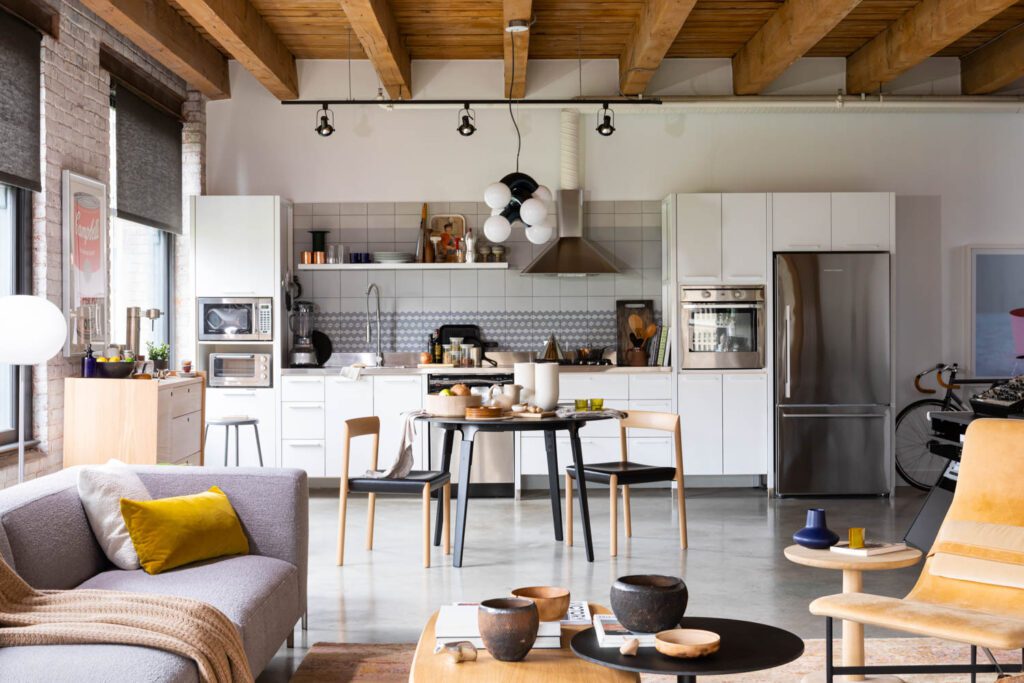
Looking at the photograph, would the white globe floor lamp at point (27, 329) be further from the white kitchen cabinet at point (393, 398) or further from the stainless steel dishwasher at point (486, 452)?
the stainless steel dishwasher at point (486, 452)

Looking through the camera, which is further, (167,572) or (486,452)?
(486,452)

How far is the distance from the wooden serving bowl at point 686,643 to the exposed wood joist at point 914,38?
472 centimetres

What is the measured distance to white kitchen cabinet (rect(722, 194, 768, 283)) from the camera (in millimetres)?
7516

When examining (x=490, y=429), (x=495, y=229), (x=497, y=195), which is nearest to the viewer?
(x=490, y=429)

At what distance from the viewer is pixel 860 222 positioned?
7504mm

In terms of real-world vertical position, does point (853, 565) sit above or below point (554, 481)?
above

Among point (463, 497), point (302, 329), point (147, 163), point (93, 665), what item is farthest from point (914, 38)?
point (93, 665)

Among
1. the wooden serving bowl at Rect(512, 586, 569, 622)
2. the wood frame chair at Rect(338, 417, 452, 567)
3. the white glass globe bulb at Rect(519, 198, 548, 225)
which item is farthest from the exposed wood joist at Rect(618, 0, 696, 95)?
the wooden serving bowl at Rect(512, 586, 569, 622)

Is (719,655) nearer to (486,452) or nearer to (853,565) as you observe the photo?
(853,565)

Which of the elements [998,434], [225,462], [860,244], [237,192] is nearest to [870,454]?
[860,244]

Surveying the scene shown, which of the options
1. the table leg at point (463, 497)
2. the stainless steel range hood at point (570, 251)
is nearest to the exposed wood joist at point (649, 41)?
the stainless steel range hood at point (570, 251)

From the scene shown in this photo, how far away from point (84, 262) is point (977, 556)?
485cm

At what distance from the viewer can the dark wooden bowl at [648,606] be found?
2299 millimetres

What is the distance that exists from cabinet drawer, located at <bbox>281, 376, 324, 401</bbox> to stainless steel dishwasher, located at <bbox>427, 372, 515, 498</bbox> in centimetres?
83
